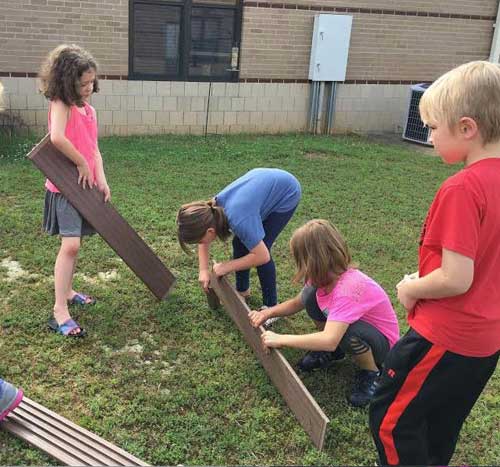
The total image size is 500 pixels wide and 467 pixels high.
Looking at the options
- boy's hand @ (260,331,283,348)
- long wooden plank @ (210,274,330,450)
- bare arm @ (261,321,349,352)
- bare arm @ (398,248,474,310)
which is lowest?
long wooden plank @ (210,274,330,450)

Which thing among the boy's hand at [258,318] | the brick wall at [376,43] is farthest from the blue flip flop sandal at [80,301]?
the brick wall at [376,43]

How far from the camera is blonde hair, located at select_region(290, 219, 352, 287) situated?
2.78 m

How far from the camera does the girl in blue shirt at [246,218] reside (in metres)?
3.13

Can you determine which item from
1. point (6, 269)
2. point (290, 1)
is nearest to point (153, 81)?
point (290, 1)

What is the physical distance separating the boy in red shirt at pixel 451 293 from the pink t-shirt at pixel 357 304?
2.12ft

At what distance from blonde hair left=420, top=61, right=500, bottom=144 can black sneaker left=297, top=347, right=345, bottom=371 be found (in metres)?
1.78

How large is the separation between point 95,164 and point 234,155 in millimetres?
4612

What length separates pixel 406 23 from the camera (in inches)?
428

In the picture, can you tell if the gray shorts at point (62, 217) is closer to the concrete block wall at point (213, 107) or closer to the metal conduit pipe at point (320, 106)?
the concrete block wall at point (213, 107)

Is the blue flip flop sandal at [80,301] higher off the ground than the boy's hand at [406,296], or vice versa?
the boy's hand at [406,296]

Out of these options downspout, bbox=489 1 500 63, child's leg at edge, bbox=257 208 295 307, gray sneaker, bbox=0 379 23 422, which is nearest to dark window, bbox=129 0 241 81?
downspout, bbox=489 1 500 63

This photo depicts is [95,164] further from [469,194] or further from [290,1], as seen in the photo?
[290,1]

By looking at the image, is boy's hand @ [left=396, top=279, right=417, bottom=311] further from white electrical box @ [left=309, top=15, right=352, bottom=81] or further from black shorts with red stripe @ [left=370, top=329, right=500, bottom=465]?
white electrical box @ [left=309, top=15, right=352, bottom=81]

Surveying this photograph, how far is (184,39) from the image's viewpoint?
941 cm
